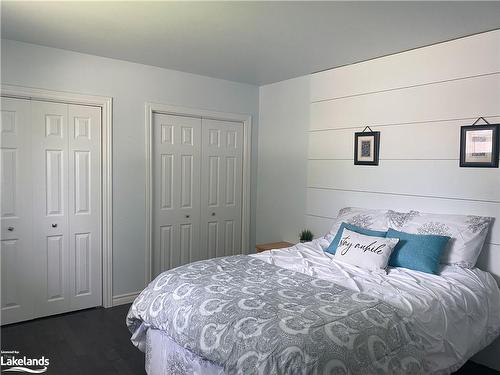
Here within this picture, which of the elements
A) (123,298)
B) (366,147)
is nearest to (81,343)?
(123,298)

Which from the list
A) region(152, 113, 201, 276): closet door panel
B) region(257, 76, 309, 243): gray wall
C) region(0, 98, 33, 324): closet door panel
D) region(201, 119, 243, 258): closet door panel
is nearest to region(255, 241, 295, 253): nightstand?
region(257, 76, 309, 243): gray wall

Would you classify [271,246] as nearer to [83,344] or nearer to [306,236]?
[306,236]

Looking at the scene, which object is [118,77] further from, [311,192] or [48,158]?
[311,192]

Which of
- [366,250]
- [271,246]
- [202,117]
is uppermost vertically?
[202,117]

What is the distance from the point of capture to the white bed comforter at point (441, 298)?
6.68 feet

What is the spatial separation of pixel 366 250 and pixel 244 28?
182cm

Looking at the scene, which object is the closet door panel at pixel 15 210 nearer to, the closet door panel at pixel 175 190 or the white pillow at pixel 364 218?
the closet door panel at pixel 175 190

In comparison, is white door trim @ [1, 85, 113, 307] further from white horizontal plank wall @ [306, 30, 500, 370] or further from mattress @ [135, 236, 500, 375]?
white horizontal plank wall @ [306, 30, 500, 370]

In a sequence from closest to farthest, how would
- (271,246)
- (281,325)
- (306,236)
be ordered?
(281,325), (306,236), (271,246)

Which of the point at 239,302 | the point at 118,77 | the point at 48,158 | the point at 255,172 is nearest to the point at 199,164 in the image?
the point at 255,172

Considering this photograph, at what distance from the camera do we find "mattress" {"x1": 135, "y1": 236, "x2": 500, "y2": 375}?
6.61 feet

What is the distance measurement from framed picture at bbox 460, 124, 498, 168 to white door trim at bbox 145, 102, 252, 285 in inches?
94.8

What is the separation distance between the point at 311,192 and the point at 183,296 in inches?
88.9

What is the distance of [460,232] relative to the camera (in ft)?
8.93
